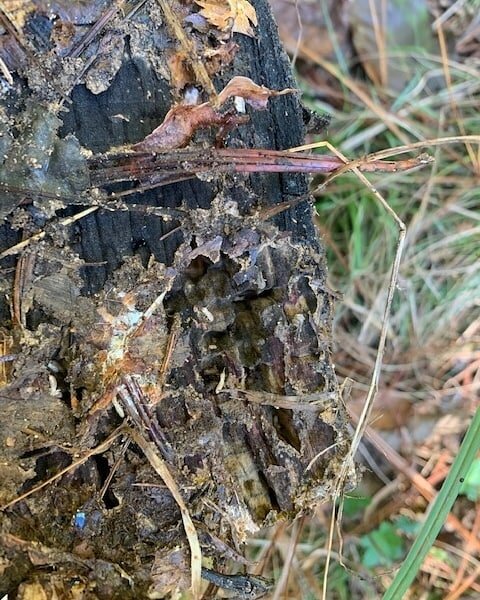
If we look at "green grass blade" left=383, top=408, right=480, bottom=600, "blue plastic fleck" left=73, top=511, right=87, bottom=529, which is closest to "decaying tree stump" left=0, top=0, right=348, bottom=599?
"blue plastic fleck" left=73, top=511, right=87, bottom=529

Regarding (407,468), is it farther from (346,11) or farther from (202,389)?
(346,11)

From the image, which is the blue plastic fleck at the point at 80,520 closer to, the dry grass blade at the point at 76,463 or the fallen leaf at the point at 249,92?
the dry grass blade at the point at 76,463

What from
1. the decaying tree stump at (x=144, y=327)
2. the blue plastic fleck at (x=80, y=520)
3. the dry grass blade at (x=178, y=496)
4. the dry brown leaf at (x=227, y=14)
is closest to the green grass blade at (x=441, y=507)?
the decaying tree stump at (x=144, y=327)

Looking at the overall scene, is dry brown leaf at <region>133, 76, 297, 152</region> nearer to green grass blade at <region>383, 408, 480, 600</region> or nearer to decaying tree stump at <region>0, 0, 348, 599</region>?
decaying tree stump at <region>0, 0, 348, 599</region>

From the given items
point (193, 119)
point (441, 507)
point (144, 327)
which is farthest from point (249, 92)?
point (441, 507)

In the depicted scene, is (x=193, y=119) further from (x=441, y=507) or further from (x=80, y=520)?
(x=441, y=507)

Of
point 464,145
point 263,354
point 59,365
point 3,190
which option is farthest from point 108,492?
point 464,145
